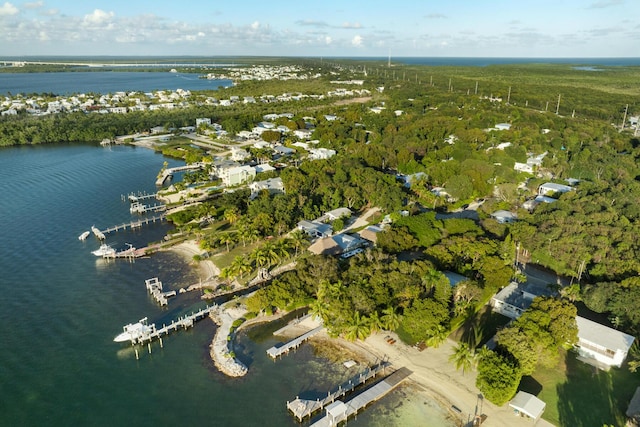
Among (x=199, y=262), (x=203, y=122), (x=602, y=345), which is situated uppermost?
(x=203, y=122)

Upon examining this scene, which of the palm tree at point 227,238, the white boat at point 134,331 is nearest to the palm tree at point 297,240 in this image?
the palm tree at point 227,238

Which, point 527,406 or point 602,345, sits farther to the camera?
point 602,345

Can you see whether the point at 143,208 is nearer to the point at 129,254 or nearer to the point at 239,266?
the point at 129,254

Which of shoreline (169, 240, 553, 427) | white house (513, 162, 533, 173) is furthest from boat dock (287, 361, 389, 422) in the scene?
white house (513, 162, 533, 173)

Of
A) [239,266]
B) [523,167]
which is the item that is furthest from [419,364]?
[523,167]

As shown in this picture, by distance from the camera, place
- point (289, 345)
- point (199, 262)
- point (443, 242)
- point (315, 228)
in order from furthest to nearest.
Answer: point (315, 228), point (199, 262), point (443, 242), point (289, 345)

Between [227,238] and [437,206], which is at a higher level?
[227,238]

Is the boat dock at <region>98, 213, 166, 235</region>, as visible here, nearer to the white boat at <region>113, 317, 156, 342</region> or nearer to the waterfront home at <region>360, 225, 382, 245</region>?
the white boat at <region>113, 317, 156, 342</region>
